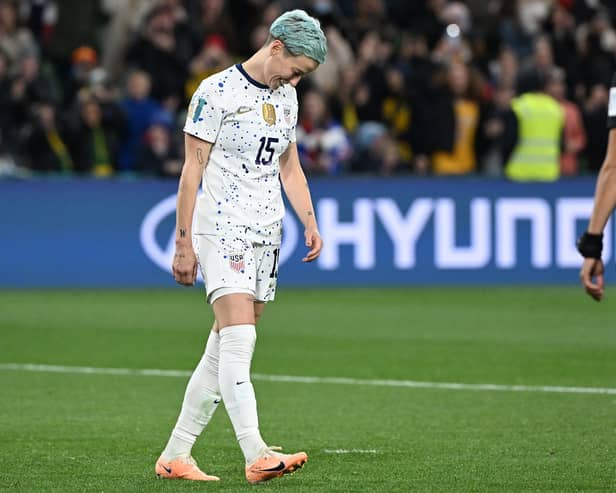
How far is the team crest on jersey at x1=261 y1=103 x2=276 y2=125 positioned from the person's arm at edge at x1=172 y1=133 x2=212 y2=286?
0.98 ft

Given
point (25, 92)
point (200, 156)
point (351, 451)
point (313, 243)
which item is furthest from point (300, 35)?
point (25, 92)

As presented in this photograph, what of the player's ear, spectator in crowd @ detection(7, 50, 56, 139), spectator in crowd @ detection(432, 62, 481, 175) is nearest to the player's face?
the player's ear

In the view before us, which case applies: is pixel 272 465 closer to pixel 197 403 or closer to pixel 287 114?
pixel 197 403

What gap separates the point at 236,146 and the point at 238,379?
3.62 ft

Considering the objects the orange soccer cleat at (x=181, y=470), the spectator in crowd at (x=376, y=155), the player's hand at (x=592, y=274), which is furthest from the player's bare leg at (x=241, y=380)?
the spectator in crowd at (x=376, y=155)

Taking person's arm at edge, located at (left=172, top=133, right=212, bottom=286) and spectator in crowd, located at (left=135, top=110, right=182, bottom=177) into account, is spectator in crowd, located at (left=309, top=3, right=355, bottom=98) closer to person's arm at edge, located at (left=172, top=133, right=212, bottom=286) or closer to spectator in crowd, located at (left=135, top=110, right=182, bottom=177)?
spectator in crowd, located at (left=135, top=110, right=182, bottom=177)

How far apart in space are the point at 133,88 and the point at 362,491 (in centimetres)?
1470

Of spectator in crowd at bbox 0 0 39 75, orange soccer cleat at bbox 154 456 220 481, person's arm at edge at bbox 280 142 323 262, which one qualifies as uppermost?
spectator in crowd at bbox 0 0 39 75

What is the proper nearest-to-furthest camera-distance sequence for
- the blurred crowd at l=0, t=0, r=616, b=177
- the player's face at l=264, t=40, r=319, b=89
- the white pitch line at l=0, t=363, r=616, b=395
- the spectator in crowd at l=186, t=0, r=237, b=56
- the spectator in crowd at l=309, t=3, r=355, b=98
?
the player's face at l=264, t=40, r=319, b=89
the white pitch line at l=0, t=363, r=616, b=395
the blurred crowd at l=0, t=0, r=616, b=177
the spectator in crowd at l=309, t=3, r=355, b=98
the spectator in crowd at l=186, t=0, r=237, b=56

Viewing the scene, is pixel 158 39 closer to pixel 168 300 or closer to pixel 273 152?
pixel 168 300

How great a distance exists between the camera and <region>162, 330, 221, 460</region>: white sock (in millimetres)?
7793

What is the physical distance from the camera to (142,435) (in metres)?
9.12

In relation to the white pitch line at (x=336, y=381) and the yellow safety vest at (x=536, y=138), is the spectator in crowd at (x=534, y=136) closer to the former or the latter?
the yellow safety vest at (x=536, y=138)

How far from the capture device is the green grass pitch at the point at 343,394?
7848 mm
